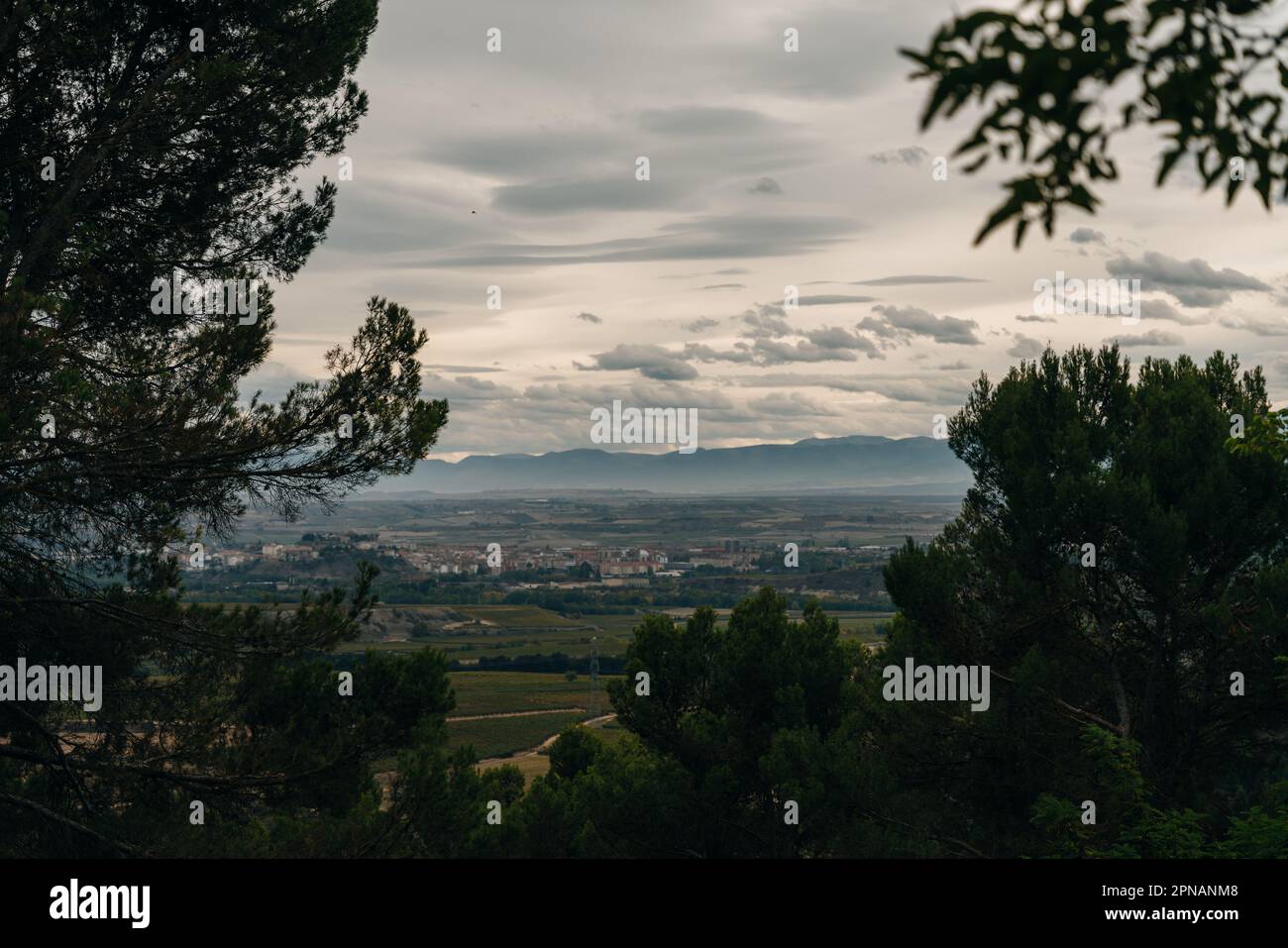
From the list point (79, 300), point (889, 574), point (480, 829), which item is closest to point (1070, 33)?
point (79, 300)

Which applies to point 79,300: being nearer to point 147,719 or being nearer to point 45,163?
point 45,163

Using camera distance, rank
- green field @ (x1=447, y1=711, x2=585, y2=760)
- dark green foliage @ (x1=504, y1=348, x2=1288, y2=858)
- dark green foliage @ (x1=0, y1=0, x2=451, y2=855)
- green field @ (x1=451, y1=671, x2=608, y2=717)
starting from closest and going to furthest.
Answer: dark green foliage @ (x1=0, y1=0, x2=451, y2=855)
dark green foliage @ (x1=504, y1=348, x2=1288, y2=858)
green field @ (x1=447, y1=711, x2=585, y2=760)
green field @ (x1=451, y1=671, x2=608, y2=717)

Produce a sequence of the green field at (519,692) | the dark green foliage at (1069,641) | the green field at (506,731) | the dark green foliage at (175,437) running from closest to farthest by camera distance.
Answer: the dark green foliage at (175,437) → the dark green foliage at (1069,641) → the green field at (506,731) → the green field at (519,692)

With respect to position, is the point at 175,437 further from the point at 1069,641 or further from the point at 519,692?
the point at 519,692

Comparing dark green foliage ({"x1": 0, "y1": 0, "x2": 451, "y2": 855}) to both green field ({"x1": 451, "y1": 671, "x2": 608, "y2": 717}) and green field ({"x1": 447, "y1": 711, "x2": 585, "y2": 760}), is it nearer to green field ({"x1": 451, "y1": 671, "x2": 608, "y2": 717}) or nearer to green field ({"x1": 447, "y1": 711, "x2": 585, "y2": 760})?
green field ({"x1": 447, "y1": 711, "x2": 585, "y2": 760})

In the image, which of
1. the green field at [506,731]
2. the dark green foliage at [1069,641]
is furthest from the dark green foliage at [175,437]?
the green field at [506,731]

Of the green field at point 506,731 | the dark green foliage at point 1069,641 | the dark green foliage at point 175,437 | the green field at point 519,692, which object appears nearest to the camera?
the dark green foliage at point 175,437

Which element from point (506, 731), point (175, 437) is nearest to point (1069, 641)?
point (175, 437)

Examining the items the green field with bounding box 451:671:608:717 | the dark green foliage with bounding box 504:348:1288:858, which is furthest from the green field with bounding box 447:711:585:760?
the dark green foliage with bounding box 504:348:1288:858

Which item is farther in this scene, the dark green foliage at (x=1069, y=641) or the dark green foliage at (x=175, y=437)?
the dark green foliage at (x=1069, y=641)

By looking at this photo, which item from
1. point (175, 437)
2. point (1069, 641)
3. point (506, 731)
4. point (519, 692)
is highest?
point (175, 437)

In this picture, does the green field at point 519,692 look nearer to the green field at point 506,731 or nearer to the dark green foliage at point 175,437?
the green field at point 506,731

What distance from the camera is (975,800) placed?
13789 mm

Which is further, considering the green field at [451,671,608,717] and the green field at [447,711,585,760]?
the green field at [451,671,608,717]
